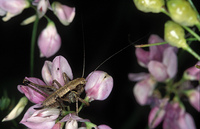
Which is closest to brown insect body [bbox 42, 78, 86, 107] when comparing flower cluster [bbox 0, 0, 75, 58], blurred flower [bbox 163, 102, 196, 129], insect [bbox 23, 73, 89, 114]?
insect [bbox 23, 73, 89, 114]

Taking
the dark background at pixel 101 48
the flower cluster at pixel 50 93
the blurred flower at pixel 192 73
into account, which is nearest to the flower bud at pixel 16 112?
the flower cluster at pixel 50 93

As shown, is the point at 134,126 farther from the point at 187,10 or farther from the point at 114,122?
the point at 187,10

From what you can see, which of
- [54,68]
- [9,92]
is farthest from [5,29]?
[54,68]

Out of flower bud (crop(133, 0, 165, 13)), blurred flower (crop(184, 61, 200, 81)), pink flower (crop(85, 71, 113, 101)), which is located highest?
flower bud (crop(133, 0, 165, 13))

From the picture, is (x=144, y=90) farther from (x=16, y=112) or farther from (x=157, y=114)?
(x=16, y=112)

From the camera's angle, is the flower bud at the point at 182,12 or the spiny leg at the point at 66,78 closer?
the flower bud at the point at 182,12

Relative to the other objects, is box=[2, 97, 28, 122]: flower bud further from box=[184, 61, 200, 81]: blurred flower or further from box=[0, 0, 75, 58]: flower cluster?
box=[184, 61, 200, 81]: blurred flower

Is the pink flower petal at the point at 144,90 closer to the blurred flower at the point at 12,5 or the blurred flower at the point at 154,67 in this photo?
the blurred flower at the point at 154,67
